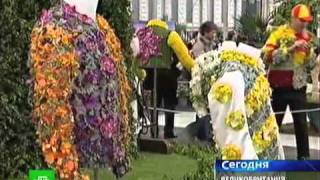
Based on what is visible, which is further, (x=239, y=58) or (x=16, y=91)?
(x=16, y=91)

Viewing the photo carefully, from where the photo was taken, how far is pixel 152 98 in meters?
12.4

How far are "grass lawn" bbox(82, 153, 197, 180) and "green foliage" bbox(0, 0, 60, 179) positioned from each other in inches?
29.4

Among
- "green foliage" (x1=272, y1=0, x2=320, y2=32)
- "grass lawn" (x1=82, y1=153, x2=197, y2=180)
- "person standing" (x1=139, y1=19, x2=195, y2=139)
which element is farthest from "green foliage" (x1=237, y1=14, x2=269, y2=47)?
"grass lawn" (x1=82, y1=153, x2=197, y2=180)

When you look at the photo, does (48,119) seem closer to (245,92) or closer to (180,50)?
(245,92)

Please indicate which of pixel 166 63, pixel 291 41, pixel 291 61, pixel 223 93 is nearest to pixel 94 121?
pixel 223 93

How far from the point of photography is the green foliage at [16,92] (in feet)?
25.9

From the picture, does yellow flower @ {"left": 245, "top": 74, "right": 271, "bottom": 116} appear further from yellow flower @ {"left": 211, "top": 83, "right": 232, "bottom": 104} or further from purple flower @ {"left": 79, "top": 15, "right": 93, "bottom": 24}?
purple flower @ {"left": 79, "top": 15, "right": 93, "bottom": 24}

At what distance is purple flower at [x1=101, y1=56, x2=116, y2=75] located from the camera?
5180 millimetres

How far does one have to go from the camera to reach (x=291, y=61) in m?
9.14

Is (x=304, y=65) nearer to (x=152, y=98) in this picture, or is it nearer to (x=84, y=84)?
(x=152, y=98)

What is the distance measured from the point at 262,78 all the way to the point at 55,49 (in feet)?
4.70

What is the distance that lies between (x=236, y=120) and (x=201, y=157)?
4016 mm

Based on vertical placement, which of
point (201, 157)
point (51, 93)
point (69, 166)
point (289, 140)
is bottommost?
point (289, 140)

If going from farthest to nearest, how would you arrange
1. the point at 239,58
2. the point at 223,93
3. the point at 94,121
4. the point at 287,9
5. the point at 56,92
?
the point at 287,9 < the point at 239,58 < the point at 223,93 < the point at 94,121 < the point at 56,92
